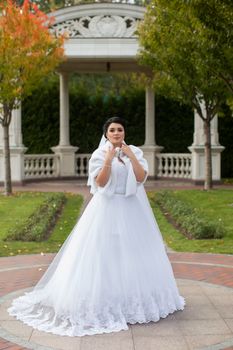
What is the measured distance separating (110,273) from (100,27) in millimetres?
14223

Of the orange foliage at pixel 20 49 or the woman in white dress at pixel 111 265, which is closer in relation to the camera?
the woman in white dress at pixel 111 265

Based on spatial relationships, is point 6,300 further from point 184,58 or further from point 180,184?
point 180,184

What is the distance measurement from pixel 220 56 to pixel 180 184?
7.87m

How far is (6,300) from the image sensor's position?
606 cm

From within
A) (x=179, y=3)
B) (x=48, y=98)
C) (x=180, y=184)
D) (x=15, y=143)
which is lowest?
(x=180, y=184)

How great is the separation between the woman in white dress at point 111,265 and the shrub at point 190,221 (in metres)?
4.65

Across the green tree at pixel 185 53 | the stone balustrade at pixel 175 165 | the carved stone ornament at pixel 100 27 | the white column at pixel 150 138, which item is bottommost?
the stone balustrade at pixel 175 165

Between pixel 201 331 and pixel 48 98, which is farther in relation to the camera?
Result: pixel 48 98

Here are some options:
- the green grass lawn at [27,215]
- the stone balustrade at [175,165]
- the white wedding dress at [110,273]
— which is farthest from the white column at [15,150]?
the white wedding dress at [110,273]

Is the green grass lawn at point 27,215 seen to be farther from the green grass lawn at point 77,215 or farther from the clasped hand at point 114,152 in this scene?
the clasped hand at point 114,152

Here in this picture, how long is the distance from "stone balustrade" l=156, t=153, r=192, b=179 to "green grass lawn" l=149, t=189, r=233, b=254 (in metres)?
4.43

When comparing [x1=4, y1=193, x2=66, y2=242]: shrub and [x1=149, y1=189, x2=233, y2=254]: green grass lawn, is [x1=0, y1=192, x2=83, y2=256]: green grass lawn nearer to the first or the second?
→ [x1=4, y1=193, x2=66, y2=242]: shrub

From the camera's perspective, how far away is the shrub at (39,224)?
9867 mm

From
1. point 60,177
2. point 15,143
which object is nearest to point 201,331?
point 15,143
